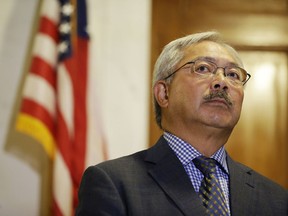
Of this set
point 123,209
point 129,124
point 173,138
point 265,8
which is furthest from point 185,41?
point 265,8

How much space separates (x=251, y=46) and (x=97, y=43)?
97 cm

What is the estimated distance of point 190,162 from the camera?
49.6 inches

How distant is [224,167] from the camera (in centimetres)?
131

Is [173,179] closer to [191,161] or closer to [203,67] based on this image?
[191,161]

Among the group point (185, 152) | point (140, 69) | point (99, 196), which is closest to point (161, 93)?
point (185, 152)

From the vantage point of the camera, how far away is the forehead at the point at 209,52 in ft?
4.46

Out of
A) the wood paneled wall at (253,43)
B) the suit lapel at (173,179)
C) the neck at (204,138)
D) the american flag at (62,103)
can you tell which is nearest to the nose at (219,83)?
the neck at (204,138)

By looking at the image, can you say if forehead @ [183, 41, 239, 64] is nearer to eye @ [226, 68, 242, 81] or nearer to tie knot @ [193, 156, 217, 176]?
eye @ [226, 68, 242, 81]

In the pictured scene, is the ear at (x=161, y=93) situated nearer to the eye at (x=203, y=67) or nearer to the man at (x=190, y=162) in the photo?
the man at (x=190, y=162)

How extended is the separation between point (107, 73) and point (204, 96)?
112 centimetres

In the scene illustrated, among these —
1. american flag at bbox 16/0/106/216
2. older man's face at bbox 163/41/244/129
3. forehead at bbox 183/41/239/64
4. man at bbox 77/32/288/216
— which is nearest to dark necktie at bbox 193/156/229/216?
man at bbox 77/32/288/216

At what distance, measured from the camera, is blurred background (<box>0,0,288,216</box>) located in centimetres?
217

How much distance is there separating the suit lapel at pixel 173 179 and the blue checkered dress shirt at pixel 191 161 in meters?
0.03

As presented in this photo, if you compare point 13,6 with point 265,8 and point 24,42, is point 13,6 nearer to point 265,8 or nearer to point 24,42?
point 24,42
